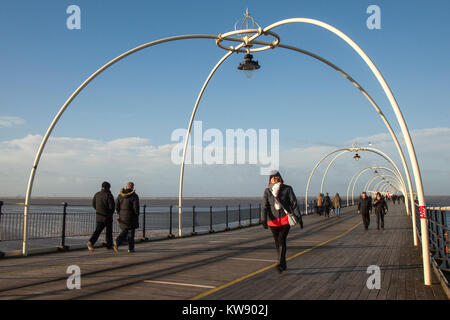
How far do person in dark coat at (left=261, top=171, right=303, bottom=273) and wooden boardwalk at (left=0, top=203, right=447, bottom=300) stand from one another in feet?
1.70

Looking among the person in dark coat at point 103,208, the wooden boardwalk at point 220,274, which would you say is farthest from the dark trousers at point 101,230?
the wooden boardwalk at point 220,274

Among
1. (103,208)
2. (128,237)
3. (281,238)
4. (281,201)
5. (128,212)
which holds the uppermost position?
(281,201)

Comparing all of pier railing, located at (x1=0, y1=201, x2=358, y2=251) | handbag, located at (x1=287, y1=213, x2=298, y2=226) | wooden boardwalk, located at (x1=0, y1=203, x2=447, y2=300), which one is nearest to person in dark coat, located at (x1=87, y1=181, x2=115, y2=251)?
wooden boardwalk, located at (x1=0, y1=203, x2=447, y2=300)

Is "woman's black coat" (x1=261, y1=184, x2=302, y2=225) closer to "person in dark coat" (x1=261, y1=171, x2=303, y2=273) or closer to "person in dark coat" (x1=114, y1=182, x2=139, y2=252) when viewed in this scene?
"person in dark coat" (x1=261, y1=171, x2=303, y2=273)

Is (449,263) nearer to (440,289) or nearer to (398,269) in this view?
(398,269)

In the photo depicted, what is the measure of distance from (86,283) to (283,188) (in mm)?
4148

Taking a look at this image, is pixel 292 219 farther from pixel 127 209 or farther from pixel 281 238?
pixel 127 209

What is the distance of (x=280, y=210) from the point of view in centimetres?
732

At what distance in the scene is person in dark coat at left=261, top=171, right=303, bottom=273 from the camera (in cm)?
729

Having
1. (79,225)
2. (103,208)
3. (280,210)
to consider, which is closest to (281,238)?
(280,210)

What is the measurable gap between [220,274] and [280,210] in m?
1.76

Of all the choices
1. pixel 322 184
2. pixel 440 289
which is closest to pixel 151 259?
pixel 440 289

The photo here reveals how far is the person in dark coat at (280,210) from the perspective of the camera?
7.29 meters
